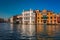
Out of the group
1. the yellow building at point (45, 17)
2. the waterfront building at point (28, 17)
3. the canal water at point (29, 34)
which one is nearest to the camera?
the canal water at point (29, 34)

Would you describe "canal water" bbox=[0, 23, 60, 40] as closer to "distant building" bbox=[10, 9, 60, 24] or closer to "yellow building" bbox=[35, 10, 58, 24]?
"distant building" bbox=[10, 9, 60, 24]

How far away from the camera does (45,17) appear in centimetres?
4425

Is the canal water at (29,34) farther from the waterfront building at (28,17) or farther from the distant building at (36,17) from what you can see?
the distant building at (36,17)

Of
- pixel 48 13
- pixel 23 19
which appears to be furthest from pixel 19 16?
pixel 48 13

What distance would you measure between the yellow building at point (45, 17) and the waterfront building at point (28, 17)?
108 centimetres

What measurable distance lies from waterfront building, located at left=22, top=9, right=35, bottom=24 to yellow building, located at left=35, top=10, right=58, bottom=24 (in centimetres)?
108

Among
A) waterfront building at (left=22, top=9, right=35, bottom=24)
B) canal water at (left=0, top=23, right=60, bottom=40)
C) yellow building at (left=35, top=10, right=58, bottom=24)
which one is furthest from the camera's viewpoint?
yellow building at (left=35, top=10, right=58, bottom=24)

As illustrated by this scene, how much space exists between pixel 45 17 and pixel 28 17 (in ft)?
15.0

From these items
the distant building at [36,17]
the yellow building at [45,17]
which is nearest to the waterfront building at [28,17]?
the distant building at [36,17]

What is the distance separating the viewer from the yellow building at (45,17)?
138ft

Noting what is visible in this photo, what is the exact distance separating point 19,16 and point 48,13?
7.52 metres

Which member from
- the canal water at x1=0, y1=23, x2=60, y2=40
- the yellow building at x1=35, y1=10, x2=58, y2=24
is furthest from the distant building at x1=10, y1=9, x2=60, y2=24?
the canal water at x1=0, y1=23, x2=60, y2=40

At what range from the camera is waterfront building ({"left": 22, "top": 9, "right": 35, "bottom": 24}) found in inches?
1635

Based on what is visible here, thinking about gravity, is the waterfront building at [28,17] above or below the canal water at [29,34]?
above
